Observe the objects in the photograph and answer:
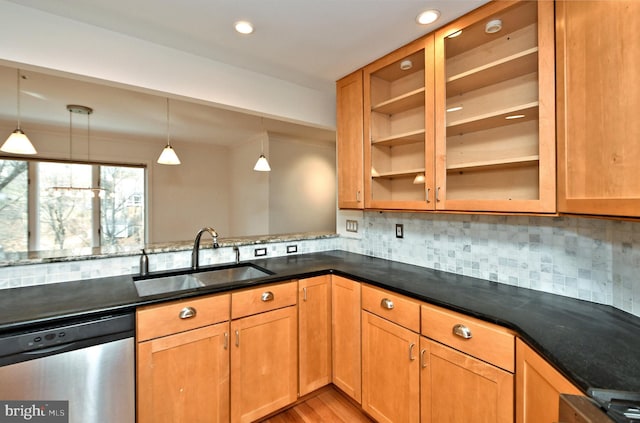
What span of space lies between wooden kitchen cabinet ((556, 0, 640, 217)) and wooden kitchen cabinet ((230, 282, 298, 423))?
1545mm

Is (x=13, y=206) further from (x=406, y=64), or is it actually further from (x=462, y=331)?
(x=462, y=331)

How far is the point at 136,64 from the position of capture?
178 centimetres

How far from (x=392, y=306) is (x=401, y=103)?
4.65 feet

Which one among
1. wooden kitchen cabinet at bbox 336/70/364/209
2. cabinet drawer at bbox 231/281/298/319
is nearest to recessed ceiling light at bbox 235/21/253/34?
wooden kitchen cabinet at bbox 336/70/364/209

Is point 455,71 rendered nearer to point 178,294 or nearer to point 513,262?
point 513,262

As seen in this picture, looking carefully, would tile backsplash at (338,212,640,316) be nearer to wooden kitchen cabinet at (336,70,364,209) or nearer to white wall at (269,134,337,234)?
wooden kitchen cabinet at (336,70,364,209)

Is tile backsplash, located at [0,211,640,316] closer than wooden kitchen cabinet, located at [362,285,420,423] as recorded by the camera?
Yes

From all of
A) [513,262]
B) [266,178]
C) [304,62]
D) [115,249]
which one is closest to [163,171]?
[266,178]

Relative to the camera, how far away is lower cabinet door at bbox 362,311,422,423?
4.83 feet

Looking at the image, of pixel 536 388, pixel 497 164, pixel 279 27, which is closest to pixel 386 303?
pixel 536 388

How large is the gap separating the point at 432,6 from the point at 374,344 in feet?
6.39

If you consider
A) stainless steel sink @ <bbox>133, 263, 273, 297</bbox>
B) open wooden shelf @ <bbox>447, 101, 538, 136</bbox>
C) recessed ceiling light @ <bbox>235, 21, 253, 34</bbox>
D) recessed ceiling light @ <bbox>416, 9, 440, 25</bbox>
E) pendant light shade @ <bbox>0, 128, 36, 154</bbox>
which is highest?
recessed ceiling light @ <bbox>235, 21, 253, 34</bbox>

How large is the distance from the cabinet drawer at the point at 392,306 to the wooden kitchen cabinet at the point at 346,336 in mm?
91

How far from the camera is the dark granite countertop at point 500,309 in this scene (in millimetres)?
867
